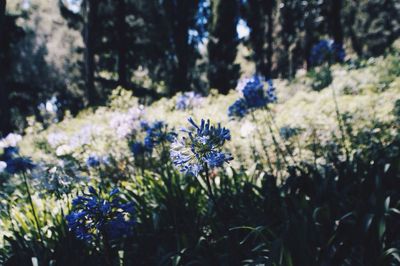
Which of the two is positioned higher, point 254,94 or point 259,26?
point 259,26

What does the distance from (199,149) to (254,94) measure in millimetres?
1785

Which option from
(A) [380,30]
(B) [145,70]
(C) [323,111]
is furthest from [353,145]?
(A) [380,30]

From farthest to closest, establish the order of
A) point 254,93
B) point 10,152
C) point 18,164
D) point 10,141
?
1. point 254,93
2. point 10,141
3. point 10,152
4. point 18,164

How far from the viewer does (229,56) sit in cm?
1867

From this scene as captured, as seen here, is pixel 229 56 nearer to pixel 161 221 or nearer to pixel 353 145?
pixel 353 145

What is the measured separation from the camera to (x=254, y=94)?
3.83m

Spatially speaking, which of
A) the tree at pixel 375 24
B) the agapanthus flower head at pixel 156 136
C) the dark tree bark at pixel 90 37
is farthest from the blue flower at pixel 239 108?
the tree at pixel 375 24

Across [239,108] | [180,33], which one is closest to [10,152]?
[239,108]

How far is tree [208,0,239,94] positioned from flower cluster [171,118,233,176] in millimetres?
15855

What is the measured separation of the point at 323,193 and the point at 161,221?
1572 mm

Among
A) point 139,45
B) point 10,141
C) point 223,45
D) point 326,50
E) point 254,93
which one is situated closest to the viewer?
point 10,141

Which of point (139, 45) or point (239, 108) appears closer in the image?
point (239, 108)

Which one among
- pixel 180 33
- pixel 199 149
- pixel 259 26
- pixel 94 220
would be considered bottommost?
pixel 94 220

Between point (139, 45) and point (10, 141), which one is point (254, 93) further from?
point (139, 45)
